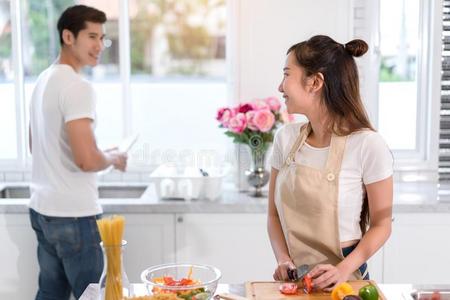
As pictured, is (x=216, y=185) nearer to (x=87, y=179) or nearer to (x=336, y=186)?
(x=87, y=179)

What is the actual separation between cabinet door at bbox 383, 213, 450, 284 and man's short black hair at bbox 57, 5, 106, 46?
178cm

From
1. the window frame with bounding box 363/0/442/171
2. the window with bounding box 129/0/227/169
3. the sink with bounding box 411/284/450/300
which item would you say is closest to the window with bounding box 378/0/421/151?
the window frame with bounding box 363/0/442/171

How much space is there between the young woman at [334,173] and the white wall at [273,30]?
5.40 feet

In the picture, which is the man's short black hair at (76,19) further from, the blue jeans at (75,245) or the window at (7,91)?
the window at (7,91)

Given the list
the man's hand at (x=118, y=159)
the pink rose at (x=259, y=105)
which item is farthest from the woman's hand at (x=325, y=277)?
the pink rose at (x=259, y=105)

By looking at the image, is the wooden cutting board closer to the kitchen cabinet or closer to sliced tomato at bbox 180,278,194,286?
sliced tomato at bbox 180,278,194,286

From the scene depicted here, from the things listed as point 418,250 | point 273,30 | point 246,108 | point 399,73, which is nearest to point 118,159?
point 246,108

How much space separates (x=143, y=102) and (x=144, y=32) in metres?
0.42

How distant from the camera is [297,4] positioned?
3.78 metres

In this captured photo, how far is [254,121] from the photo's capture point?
3.46 m

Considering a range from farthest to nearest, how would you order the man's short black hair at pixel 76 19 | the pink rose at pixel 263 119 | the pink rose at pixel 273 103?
1. the pink rose at pixel 273 103
2. the pink rose at pixel 263 119
3. the man's short black hair at pixel 76 19

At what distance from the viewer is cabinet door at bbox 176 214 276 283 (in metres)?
3.39

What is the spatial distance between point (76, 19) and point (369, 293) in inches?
70.8

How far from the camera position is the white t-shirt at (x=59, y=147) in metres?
2.79
